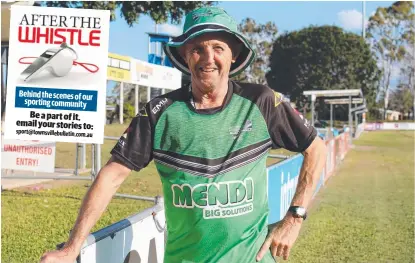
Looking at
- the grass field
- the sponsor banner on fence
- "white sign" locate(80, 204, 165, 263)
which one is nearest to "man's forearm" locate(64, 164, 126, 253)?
"white sign" locate(80, 204, 165, 263)

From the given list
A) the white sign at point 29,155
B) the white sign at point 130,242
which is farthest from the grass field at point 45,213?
the white sign at point 130,242

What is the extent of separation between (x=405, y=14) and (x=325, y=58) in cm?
1727

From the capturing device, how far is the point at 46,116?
22.4 ft

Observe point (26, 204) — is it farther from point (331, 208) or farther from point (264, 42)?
point (264, 42)

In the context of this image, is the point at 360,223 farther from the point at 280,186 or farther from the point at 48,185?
the point at 48,185

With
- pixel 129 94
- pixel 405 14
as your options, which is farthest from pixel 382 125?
pixel 129 94

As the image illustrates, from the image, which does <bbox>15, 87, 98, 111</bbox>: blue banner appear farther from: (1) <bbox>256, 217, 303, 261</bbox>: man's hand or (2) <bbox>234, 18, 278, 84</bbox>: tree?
(2) <bbox>234, 18, 278, 84</bbox>: tree

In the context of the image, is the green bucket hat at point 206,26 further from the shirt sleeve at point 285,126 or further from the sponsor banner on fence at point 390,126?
the sponsor banner on fence at point 390,126

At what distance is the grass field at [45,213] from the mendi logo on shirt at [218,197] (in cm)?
460

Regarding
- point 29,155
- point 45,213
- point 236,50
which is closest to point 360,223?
point 45,213

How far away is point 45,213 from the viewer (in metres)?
9.62

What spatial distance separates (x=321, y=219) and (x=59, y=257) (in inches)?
332

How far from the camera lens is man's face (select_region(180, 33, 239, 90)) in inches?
104

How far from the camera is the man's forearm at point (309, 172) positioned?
9.36 ft
